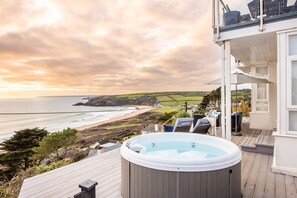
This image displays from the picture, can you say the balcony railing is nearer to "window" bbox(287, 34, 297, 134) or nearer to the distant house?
the distant house

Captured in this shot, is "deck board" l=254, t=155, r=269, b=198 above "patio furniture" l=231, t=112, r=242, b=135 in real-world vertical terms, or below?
below

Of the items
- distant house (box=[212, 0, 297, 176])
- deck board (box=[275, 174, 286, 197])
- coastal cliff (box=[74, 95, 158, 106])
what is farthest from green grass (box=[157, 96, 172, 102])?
deck board (box=[275, 174, 286, 197])

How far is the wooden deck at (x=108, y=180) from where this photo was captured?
308 cm

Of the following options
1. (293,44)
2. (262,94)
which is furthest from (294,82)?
(262,94)

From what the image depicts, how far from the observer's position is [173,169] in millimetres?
2412

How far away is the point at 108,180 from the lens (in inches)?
141

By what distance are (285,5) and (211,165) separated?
13.0 ft

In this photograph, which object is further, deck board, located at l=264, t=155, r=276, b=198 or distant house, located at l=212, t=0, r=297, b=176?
distant house, located at l=212, t=0, r=297, b=176

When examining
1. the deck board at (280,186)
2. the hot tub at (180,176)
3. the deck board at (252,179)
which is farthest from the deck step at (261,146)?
the hot tub at (180,176)

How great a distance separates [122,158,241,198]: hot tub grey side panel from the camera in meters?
2.36

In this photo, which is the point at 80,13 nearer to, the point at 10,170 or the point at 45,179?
the point at 45,179

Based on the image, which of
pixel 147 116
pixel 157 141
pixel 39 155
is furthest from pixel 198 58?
pixel 147 116

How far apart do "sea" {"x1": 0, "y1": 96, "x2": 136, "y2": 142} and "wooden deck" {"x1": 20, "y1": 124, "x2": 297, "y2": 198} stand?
78.9ft

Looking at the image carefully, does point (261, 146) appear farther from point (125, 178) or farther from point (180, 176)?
point (125, 178)
